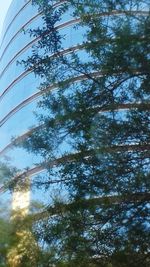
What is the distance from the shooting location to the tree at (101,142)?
5707mm

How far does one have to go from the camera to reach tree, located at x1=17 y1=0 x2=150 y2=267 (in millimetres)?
5707

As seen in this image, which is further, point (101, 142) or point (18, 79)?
point (18, 79)

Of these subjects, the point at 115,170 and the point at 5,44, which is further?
the point at 5,44

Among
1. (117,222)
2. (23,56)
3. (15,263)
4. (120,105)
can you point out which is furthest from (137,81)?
(23,56)

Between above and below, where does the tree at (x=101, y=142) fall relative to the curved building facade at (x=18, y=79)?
below

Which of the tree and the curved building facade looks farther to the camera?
the curved building facade

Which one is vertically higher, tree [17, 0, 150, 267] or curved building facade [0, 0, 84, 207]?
curved building facade [0, 0, 84, 207]

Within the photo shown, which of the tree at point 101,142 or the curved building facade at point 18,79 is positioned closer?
the tree at point 101,142

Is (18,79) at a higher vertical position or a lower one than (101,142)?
higher

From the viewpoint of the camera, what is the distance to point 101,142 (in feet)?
19.8

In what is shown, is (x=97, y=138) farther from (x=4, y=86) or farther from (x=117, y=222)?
(x=4, y=86)

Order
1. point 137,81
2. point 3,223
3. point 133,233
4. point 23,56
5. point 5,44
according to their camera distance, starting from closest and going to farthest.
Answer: point 133,233, point 137,81, point 3,223, point 23,56, point 5,44

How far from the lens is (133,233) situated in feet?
18.6

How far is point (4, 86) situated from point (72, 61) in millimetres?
14743
